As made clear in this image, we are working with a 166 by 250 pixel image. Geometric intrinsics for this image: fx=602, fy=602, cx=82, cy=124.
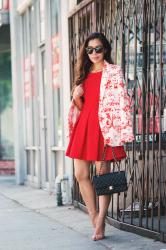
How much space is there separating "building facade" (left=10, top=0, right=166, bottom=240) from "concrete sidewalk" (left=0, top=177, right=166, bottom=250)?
16 cm

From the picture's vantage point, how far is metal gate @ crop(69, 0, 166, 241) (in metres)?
5.63

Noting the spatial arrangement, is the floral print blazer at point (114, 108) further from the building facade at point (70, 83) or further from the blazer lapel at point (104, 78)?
the building facade at point (70, 83)

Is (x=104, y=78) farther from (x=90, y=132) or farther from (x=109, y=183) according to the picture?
(x=109, y=183)

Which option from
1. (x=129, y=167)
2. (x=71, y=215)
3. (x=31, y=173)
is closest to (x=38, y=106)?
(x=31, y=173)

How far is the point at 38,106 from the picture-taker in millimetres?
11492

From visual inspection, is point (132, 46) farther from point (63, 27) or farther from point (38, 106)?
point (38, 106)

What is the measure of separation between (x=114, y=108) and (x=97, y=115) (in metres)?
0.21

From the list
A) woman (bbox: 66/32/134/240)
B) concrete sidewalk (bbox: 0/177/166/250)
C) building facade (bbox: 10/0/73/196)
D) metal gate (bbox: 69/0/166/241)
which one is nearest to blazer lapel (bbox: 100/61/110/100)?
woman (bbox: 66/32/134/240)

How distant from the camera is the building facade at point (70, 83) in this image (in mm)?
5869

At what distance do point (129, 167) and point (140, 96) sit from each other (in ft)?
2.54

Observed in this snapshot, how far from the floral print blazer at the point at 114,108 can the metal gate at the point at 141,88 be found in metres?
0.32

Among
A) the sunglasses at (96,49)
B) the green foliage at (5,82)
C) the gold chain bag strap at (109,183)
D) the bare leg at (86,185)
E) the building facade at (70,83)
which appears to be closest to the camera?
the gold chain bag strap at (109,183)

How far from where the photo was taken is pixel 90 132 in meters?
5.64

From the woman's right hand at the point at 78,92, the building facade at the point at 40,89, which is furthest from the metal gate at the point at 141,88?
the building facade at the point at 40,89
